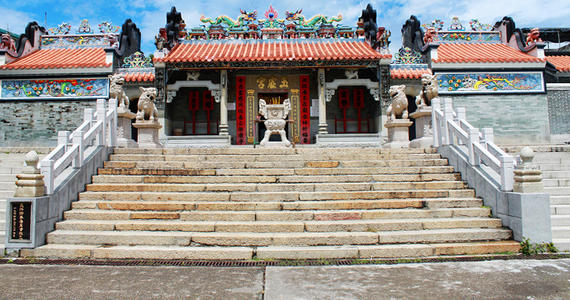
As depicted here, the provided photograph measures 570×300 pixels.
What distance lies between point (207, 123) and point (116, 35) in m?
5.80

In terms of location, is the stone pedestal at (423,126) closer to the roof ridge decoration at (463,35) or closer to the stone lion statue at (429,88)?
the stone lion statue at (429,88)

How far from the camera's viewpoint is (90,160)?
6449 mm

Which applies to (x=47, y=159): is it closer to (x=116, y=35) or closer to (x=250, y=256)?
(x=250, y=256)

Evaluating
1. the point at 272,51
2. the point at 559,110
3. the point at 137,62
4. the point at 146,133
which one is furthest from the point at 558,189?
the point at 137,62

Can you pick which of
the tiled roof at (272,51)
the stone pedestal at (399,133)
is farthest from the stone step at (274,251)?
the tiled roof at (272,51)

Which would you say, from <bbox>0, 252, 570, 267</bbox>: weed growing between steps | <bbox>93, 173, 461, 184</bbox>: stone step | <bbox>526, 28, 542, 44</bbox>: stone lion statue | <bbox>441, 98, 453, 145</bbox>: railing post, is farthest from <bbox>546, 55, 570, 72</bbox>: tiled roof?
<bbox>0, 252, 570, 267</bbox>: weed growing between steps

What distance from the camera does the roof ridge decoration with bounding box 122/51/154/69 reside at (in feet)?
47.2

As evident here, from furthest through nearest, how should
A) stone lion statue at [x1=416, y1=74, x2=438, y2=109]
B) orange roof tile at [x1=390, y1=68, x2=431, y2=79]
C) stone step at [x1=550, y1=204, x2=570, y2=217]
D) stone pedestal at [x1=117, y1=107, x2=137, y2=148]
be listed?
1. orange roof tile at [x1=390, y1=68, x2=431, y2=79]
2. stone lion statue at [x1=416, y1=74, x2=438, y2=109]
3. stone pedestal at [x1=117, y1=107, x2=137, y2=148]
4. stone step at [x1=550, y1=204, x2=570, y2=217]

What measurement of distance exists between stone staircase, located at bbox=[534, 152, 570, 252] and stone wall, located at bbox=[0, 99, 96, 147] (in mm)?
14313

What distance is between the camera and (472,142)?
6.05 meters

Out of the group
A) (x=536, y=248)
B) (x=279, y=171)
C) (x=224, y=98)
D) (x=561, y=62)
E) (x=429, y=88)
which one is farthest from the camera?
(x=561, y=62)

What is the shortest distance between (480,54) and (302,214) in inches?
493

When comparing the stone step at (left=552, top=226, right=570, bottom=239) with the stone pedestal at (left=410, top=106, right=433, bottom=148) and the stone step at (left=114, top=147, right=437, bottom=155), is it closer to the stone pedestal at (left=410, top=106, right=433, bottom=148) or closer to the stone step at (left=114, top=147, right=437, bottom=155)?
the stone step at (left=114, top=147, right=437, bottom=155)

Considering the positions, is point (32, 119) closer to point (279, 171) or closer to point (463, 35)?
point (279, 171)
